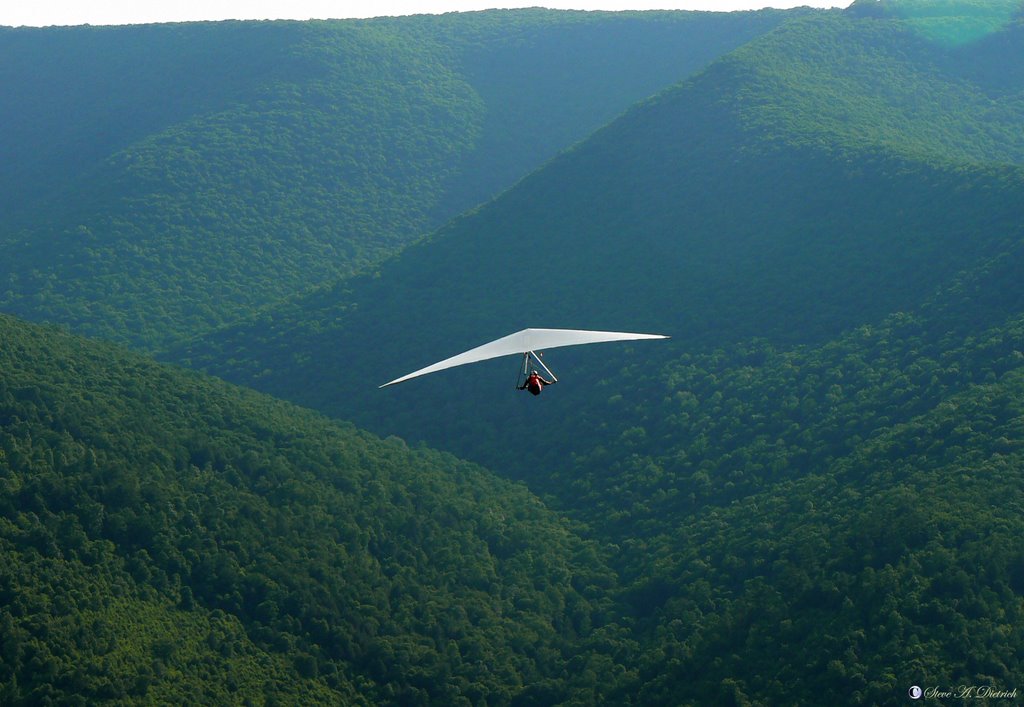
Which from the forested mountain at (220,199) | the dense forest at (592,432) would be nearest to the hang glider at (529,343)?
the dense forest at (592,432)

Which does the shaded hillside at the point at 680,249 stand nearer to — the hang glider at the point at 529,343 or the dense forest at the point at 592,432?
the dense forest at the point at 592,432

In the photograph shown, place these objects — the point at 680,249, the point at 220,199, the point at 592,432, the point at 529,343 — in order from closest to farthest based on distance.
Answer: the point at 529,343 < the point at 592,432 < the point at 680,249 < the point at 220,199

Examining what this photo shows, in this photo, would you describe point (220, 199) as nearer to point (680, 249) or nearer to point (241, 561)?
point (680, 249)

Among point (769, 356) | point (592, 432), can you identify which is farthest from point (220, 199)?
point (769, 356)

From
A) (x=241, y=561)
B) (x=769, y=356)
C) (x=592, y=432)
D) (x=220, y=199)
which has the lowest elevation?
(x=241, y=561)

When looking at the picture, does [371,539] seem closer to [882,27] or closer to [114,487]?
[114,487]

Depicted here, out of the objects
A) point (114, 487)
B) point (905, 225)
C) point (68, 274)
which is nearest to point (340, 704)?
point (114, 487)

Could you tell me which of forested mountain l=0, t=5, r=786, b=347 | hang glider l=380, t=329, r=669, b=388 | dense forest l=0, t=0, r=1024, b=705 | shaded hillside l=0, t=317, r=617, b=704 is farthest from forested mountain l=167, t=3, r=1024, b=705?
hang glider l=380, t=329, r=669, b=388
